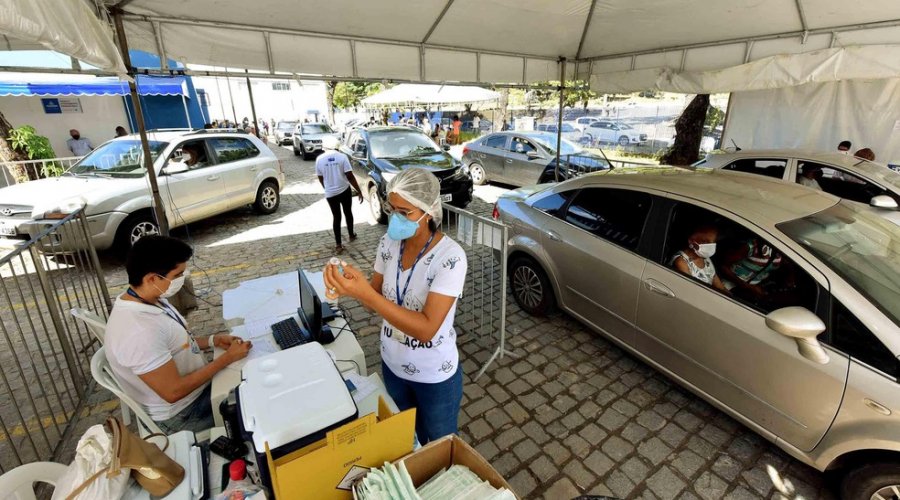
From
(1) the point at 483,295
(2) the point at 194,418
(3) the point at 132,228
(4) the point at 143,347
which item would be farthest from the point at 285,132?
(4) the point at 143,347

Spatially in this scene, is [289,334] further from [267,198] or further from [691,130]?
[691,130]

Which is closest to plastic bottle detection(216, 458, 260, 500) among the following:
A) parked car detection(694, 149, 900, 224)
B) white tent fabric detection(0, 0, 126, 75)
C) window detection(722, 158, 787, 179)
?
white tent fabric detection(0, 0, 126, 75)

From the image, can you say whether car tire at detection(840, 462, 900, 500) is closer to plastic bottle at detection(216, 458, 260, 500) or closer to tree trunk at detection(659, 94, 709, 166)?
plastic bottle at detection(216, 458, 260, 500)

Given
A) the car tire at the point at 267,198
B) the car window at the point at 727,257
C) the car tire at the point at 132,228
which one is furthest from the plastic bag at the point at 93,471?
the car tire at the point at 267,198

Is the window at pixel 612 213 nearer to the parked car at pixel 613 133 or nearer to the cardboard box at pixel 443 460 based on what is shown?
the cardboard box at pixel 443 460

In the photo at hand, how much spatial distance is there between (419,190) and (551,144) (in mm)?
9432

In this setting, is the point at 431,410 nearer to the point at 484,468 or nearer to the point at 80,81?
the point at 484,468

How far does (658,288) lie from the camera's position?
10.1 feet

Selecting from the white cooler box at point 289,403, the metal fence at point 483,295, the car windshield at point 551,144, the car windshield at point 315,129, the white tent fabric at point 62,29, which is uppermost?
the white tent fabric at point 62,29

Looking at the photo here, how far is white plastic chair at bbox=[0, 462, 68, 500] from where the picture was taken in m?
1.49

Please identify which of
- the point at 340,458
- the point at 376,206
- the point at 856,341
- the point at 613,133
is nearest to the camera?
the point at 340,458

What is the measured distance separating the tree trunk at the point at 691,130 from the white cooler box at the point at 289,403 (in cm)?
1054

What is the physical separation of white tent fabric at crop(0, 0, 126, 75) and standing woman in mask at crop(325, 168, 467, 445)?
167cm

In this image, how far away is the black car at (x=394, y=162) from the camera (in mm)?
7773
